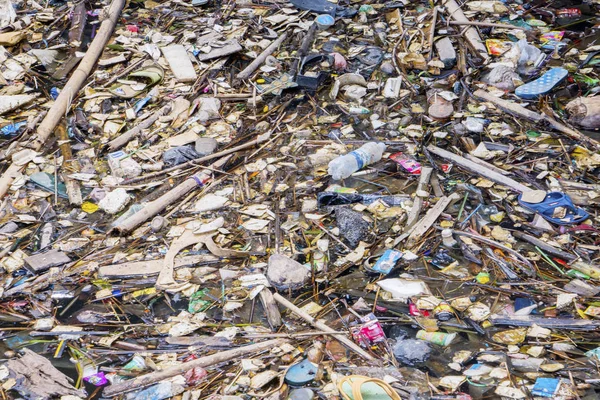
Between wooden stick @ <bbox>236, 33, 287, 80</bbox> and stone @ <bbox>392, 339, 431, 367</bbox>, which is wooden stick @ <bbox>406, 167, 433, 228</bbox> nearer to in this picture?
stone @ <bbox>392, 339, 431, 367</bbox>

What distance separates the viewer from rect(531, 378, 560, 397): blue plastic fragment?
3.06 meters

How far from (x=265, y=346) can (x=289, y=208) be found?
1.35 meters

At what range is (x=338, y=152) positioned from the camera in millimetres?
5027

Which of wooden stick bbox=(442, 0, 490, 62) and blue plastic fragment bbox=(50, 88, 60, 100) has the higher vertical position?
wooden stick bbox=(442, 0, 490, 62)

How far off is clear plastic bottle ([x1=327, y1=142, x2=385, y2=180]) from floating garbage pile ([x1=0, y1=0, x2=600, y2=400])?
0.02 metres

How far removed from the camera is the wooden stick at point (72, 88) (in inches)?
201

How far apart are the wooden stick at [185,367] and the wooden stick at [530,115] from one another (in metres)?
3.12

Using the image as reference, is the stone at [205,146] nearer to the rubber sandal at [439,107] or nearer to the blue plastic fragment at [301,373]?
the rubber sandal at [439,107]

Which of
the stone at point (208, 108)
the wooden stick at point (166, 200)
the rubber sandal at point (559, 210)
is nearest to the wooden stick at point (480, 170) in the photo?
the rubber sandal at point (559, 210)

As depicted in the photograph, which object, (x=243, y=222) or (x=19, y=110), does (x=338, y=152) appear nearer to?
(x=243, y=222)

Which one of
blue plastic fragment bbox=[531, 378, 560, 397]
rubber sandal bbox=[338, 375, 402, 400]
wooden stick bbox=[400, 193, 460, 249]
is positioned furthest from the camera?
wooden stick bbox=[400, 193, 460, 249]

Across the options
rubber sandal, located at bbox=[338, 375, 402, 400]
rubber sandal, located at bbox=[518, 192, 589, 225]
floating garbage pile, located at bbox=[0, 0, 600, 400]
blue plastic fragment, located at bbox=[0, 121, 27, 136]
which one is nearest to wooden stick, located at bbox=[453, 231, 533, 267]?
floating garbage pile, located at bbox=[0, 0, 600, 400]

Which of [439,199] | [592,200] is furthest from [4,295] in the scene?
[592,200]

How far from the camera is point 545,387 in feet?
10.2
